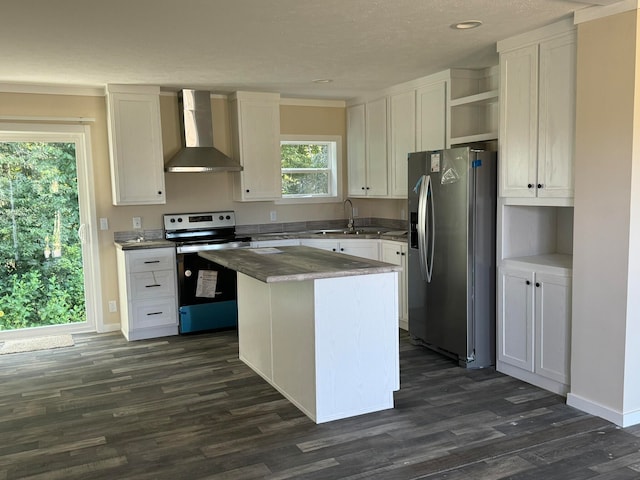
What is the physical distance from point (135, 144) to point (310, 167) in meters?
2.09

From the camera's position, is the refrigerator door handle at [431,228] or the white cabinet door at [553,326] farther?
the refrigerator door handle at [431,228]

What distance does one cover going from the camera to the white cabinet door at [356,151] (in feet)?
20.6

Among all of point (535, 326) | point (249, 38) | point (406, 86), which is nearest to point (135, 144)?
point (249, 38)

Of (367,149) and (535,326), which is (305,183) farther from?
(535,326)

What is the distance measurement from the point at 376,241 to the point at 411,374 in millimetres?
1751

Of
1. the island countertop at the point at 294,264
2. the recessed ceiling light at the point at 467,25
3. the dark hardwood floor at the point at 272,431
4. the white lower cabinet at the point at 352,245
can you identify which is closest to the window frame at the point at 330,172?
the white lower cabinet at the point at 352,245

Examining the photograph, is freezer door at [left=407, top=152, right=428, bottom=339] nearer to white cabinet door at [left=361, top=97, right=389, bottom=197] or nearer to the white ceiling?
the white ceiling

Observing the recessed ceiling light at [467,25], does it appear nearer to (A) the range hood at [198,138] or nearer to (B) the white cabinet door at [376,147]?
(B) the white cabinet door at [376,147]

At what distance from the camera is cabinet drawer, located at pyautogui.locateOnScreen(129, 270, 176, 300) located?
5328 mm

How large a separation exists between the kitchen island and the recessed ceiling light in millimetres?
1576

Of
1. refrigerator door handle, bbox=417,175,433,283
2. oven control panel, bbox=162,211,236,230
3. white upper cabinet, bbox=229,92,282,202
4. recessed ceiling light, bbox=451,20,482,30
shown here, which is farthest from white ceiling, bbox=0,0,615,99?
oven control panel, bbox=162,211,236,230

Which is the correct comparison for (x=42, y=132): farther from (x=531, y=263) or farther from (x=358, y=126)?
(x=531, y=263)

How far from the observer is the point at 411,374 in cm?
422

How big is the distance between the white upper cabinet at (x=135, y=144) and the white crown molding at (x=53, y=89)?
0.29m
